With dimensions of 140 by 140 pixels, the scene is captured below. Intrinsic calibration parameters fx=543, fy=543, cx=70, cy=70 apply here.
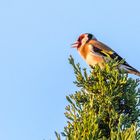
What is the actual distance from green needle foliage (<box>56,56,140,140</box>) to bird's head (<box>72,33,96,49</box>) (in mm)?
5268

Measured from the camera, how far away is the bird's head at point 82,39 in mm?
11727

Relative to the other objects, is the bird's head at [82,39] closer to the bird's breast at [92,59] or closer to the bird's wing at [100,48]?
the bird's wing at [100,48]

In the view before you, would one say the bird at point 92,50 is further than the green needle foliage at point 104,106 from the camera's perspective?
Yes

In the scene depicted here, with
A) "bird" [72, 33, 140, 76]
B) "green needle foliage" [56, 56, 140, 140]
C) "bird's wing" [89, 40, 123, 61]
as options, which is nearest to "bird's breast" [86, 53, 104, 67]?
"bird" [72, 33, 140, 76]

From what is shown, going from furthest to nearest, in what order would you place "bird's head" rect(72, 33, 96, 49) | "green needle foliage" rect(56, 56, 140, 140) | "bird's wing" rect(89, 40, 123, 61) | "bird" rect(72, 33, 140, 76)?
"bird's head" rect(72, 33, 96, 49), "bird's wing" rect(89, 40, 123, 61), "bird" rect(72, 33, 140, 76), "green needle foliage" rect(56, 56, 140, 140)

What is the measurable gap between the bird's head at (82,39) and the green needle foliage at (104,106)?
5.27 m

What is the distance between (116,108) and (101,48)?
567 centimetres

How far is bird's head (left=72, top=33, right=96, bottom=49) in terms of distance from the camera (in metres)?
11.7

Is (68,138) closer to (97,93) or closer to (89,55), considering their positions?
(97,93)

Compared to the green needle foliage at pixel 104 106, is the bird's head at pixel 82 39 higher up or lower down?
higher up

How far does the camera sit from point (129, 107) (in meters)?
5.87

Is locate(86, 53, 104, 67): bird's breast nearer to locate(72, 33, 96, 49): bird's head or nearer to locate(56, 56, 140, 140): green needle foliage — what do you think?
locate(72, 33, 96, 49): bird's head

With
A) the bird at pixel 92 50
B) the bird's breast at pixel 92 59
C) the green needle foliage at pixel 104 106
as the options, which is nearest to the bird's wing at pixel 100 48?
the bird at pixel 92 50

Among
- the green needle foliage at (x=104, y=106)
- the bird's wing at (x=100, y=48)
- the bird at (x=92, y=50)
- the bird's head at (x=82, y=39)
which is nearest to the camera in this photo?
the green needle foliage at (x=104, y=106)
